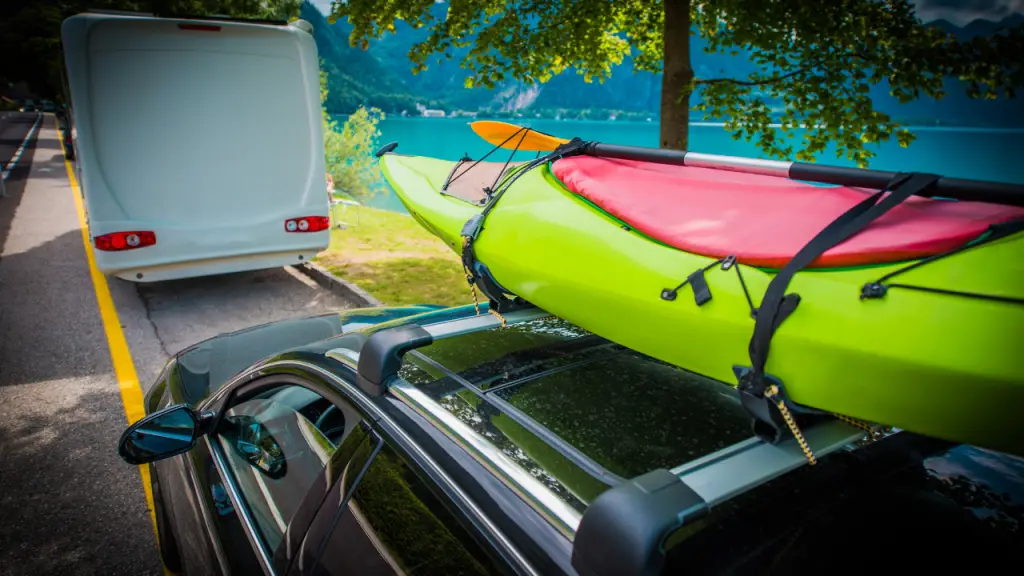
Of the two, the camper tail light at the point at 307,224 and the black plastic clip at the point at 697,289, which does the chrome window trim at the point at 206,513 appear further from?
the camper tail light at the point at 307,224

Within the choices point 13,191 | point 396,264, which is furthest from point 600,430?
point 13,191

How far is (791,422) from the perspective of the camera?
1194 mm

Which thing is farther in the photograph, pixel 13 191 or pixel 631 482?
pixel 13 191

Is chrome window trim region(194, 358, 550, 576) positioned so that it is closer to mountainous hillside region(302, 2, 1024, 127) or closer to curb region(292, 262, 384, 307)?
curb region(292, 262, 384, 307)

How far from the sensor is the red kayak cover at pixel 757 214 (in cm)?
130

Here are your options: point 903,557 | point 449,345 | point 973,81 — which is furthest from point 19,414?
point 973,81

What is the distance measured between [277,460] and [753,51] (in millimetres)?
6667

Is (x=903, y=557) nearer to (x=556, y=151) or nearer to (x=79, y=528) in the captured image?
(x=556, y=151)

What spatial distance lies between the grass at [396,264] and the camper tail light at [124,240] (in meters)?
2.38

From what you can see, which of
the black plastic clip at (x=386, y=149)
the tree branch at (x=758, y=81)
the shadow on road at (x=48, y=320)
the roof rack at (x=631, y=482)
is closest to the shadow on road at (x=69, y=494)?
the shadow on road at (x=48, y=320)

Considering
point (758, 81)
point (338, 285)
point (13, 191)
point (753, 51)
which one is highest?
point (753, 51)

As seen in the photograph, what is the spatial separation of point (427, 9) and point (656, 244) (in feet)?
22.3

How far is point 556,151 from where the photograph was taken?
2379 millimetres

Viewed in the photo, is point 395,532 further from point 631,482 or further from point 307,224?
point 307,224
